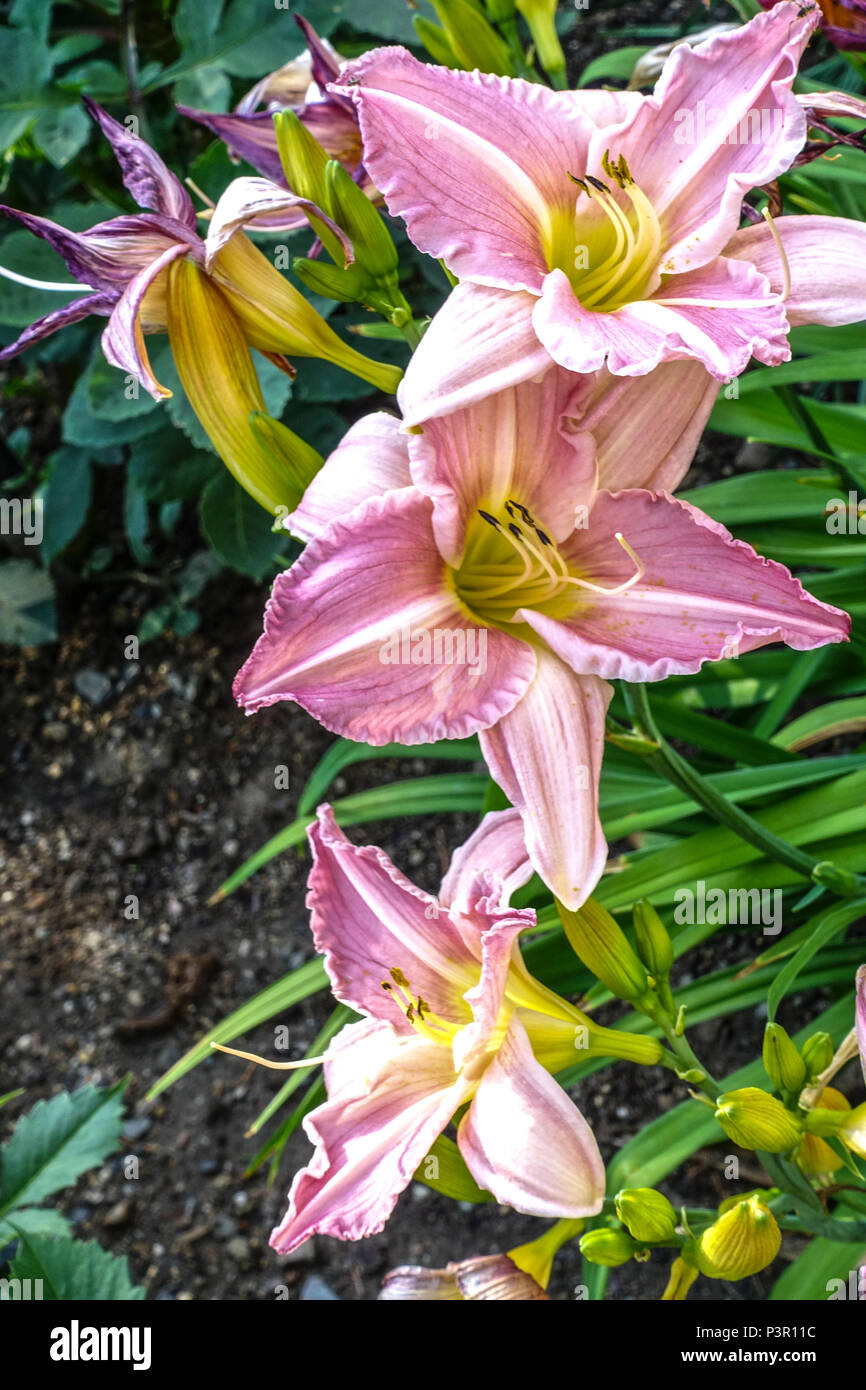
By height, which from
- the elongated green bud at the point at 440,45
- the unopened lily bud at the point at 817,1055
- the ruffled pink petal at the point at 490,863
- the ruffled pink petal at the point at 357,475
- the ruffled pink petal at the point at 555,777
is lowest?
the unopened lily bud at the point at 817,1055

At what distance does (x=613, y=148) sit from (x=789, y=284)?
0.46 ft

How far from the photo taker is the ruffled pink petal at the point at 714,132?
2.05ft

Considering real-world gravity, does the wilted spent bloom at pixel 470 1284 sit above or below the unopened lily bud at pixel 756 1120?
below

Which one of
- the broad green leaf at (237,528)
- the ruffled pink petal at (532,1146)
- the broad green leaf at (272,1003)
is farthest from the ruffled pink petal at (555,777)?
the broad green leaf at (237,528)

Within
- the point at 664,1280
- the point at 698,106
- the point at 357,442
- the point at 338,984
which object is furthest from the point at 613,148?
the point at 664,1280

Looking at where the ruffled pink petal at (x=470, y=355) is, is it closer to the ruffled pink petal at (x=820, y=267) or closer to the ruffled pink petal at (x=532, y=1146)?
the ruffled pink petal at (x=820, y=267)

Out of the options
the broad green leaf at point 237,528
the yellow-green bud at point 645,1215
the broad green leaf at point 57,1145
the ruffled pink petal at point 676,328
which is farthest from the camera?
the broad green leaf at point 237,528

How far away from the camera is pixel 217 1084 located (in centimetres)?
171

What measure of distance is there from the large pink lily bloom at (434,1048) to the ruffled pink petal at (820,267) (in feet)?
1.17

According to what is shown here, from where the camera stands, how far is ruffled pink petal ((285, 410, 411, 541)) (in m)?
0.63

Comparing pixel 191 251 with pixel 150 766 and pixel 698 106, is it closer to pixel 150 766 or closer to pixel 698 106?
pixel 698 106

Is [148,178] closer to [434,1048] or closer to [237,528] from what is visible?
[434,1048]

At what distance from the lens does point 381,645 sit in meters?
0.61

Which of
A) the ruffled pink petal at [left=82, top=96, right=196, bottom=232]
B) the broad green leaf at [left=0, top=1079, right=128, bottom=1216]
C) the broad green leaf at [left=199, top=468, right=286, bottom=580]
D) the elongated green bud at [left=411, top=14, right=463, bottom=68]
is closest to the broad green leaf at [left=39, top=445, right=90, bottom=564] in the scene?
the broad green leaf at [left=199, top=468, right=286, bottom=580]
